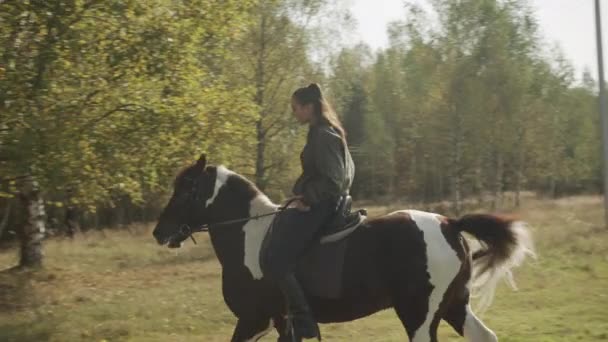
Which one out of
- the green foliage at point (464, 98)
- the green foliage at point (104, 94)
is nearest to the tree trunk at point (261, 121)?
the green foliage at point (464, 98)

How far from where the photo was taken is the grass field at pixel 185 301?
34.0 ft

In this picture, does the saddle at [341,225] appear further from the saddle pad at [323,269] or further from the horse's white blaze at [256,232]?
the horse's white blaze at [256,232]

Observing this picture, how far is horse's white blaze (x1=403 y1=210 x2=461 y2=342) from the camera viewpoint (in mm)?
6227

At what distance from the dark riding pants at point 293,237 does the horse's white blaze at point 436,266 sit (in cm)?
92

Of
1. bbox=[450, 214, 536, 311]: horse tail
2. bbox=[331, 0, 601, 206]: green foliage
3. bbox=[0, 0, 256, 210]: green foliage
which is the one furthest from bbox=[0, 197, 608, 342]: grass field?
bbox=[331, 0, 601, 206]: green foliage

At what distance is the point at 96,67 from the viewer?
12352 mm

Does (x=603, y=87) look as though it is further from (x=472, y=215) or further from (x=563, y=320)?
(x=472, y=215)

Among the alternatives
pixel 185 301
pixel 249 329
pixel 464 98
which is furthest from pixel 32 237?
pixel 464 98

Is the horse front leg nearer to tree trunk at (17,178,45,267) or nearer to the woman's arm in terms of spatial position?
the woman's arm

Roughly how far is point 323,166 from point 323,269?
992 millimetres

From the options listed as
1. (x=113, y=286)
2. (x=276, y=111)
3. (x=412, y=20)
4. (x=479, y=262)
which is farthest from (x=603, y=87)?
(x=479, y=262)

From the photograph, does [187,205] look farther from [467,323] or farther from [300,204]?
[467,323]

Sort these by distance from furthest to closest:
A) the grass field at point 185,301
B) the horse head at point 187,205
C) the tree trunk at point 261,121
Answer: the tree trunk at point 261,121 → the grass field at point 185,301 → the horse head at point 187,205

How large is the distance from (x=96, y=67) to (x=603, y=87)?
17.6 m
